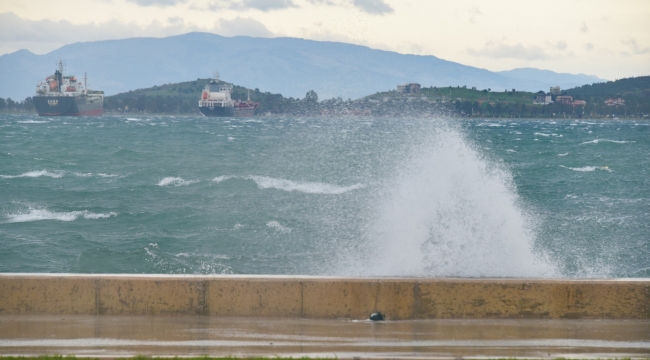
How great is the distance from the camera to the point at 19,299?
357 inches

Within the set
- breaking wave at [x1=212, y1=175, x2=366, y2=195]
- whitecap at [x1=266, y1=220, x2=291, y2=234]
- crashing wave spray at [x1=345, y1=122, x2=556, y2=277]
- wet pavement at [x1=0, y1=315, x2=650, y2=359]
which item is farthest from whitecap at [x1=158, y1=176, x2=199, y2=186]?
wet pavement at [x1=0, y1=315, x2=650, y2=359]

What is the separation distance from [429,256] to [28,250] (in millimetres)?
13162

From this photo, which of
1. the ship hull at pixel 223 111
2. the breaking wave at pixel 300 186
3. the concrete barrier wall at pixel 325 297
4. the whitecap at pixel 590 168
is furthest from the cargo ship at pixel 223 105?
the concrete barrier wall at pixel 325 297

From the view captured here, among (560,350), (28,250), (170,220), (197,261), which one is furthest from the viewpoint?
(170,220)

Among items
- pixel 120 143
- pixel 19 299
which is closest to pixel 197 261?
pixel 19 299

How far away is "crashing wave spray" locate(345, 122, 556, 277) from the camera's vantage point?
13102mm

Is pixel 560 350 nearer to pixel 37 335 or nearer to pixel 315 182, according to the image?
pixel 37 335

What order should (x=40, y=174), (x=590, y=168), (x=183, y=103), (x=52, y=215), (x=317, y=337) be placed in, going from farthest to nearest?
(x=183, y=103) < (x=590, y=168) < (x=40, y=174) < (x=52, y=215) < (x=317, y=337)

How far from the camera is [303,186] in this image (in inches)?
1409

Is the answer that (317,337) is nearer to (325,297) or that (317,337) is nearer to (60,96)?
(325,297)

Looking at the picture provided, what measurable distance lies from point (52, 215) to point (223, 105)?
14004cm

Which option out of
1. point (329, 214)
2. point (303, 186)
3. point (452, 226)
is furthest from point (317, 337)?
point (303, 186)

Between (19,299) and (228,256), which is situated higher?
(19,299)

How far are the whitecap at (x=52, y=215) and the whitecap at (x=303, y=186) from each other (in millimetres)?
9022
